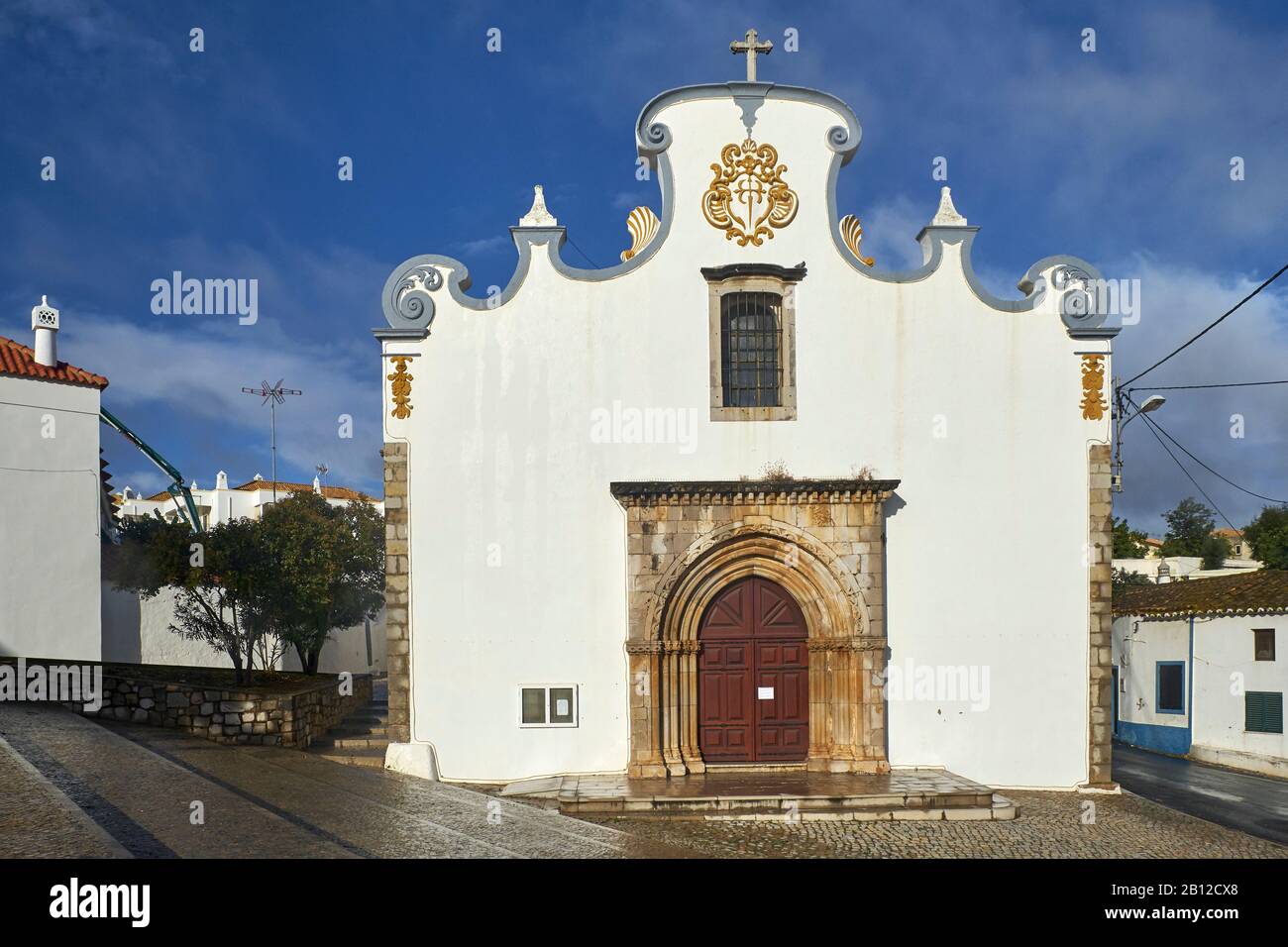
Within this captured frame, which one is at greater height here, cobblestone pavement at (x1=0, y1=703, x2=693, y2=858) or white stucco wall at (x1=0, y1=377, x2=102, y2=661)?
white stucco wall at (x1=0, y1=377, x2=102, y2=661)

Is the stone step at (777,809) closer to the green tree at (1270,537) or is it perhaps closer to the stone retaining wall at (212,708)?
the stone retaining wall at (212,708)

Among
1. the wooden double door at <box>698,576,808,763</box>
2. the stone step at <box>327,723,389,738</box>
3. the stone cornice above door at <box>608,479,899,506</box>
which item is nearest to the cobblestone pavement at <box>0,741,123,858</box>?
the stone step at <box>327,723,389,738</box>

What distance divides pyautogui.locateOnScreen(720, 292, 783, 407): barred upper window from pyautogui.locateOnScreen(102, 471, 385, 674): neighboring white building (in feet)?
36.9

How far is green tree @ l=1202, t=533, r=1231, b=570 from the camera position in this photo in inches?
1615

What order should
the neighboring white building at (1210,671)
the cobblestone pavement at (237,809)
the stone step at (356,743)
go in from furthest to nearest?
1. the neighboring white building at (1210,671)
2. the stone step at (356,743)
3. the cobblestone pavement at (237,809)

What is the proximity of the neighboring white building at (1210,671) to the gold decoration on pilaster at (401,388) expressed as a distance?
51.0 ft

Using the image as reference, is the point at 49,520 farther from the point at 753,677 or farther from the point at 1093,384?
the point at 1093,384

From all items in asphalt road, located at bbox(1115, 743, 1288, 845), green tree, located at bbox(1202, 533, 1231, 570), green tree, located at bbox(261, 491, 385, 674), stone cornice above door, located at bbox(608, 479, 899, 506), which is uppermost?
stone cornice above door, located at bbox(608, 479, 899, 506)

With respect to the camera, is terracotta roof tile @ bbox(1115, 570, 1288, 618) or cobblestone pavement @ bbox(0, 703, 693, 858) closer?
cobblestone pavement @ bbox(0, 703, 693, 858)

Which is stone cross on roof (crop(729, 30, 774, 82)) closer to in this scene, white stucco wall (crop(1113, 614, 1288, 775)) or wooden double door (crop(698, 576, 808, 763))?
wooden double door (crop(698, 576, 808, 763))

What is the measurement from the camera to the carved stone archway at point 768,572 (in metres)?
11.5

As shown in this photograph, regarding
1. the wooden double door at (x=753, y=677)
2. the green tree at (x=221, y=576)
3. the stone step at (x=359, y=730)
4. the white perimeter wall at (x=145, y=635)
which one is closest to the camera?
the wooden double door at (x=753, y=677)

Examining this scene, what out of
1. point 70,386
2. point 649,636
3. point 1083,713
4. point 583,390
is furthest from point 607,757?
point 70,386

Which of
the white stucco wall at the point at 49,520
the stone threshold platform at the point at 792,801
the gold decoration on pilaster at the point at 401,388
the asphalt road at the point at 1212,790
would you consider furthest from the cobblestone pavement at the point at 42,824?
the white stucco wall at the point at 49,520
